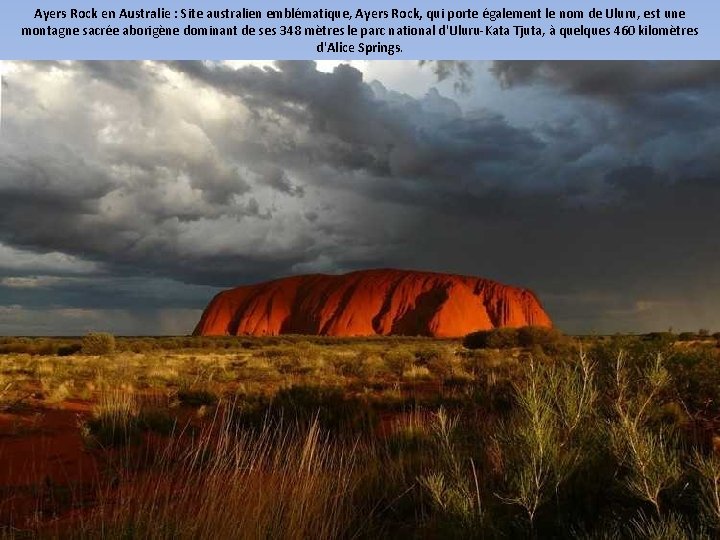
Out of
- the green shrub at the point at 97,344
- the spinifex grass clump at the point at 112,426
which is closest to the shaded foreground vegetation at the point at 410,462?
the spinifex grass clump at the point at 112,426

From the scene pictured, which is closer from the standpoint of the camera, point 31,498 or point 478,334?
point 31,498

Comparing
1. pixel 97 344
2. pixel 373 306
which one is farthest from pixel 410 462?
pixel 373 306

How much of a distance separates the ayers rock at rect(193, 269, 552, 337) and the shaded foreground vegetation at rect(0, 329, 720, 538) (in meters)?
53.5

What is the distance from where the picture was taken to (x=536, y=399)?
4.09 meters

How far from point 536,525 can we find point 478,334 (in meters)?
35.5

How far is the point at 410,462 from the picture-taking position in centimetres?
574

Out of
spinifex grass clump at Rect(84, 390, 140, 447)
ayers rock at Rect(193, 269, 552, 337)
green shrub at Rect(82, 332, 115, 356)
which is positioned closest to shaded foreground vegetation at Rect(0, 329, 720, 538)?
spinifex grass clump at Rect(84, 390, 140, 447)

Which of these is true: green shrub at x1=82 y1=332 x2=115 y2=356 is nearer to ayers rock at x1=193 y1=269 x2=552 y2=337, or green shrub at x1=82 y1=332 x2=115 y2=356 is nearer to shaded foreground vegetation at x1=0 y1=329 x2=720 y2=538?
shaded foreground vegetation at x1=0 y1=329 x2=720 y2=538

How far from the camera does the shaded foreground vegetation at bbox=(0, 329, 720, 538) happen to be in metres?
3.57

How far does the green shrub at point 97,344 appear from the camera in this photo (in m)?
29.6

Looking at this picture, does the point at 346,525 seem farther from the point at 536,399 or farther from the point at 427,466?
the point at 536,399

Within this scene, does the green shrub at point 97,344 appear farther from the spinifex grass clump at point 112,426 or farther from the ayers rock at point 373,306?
the ayers rock at point 373,306

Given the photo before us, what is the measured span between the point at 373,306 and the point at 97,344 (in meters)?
43.2
